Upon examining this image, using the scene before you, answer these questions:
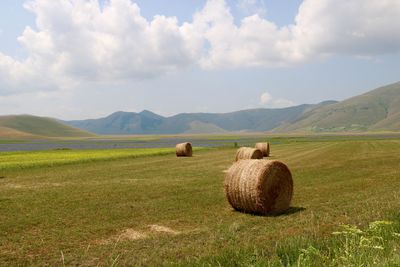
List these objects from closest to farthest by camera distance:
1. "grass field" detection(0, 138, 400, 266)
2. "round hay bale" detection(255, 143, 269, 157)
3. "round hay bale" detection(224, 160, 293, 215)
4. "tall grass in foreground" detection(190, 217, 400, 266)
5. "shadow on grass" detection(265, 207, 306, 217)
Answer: "tall grass in foreground" detection(190, 217, 400, 266) < "grass field" detection(0, 138, 400, 266) < "shadow on grass" detection(265, 207, 306, 217) < "round hay bale" detection(224, 160, 293, 215) < "round hay bale" detection(255, 143, 269, 157)

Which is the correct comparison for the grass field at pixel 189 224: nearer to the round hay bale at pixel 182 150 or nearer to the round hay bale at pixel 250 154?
the round hay bale at pixel 250 154

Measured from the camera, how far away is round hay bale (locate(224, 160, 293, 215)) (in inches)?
634

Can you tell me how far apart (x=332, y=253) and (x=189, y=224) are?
6.90m

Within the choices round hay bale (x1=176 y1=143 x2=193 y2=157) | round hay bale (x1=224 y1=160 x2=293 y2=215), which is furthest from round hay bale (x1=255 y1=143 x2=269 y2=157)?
round hay bale (x1=224 y1=160 x2=293 y2=215)

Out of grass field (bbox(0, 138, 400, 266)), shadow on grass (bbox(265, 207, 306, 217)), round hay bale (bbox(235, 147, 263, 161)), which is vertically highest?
round hay bale (bbox(235, 147, 263, 161))

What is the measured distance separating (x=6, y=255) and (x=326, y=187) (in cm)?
1571

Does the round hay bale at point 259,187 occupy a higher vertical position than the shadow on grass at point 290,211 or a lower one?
higher

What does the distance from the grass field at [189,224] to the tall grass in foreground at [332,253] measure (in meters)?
0.03

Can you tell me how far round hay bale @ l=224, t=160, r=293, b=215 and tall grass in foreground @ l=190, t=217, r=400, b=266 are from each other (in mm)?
6152

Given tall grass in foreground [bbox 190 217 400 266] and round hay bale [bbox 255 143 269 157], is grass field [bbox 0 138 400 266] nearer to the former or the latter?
tall grass in foreground [bbox 190 217 400 266]

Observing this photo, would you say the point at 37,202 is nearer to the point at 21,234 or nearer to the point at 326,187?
the point at 21,234

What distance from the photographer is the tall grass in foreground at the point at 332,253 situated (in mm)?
6652

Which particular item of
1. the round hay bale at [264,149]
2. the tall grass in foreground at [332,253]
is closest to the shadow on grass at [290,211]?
the tall grass in foreground at [332,253]

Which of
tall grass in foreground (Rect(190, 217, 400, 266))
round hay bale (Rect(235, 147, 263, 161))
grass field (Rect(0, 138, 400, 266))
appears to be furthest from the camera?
round hay bale (Rect(235, 147, 263, 161))
